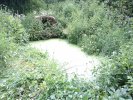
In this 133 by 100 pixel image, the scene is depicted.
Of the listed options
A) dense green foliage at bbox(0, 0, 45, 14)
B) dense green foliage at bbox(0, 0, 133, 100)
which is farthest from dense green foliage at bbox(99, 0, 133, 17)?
dense green foliage at bbox(0, 0, 45, 14)

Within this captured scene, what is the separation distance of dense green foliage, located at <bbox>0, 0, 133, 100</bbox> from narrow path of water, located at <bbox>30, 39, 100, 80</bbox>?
0.93ft

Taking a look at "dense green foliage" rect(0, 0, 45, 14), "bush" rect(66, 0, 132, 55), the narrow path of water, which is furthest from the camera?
"dense green foliage" rect(0, 0, 45, 14)

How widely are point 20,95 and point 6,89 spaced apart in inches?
14.8

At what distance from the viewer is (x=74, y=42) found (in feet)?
28.3

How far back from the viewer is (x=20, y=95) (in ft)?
13.3

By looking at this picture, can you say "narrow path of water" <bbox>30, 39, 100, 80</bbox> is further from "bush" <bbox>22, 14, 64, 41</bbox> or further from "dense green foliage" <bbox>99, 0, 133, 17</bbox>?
"dense green foliage" <bbox>99, 0, 133, 17</bbox>

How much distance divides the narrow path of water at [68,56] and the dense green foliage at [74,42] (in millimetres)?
284

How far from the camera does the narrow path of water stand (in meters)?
6.14

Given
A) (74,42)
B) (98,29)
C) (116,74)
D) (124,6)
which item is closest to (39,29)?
(74,42)

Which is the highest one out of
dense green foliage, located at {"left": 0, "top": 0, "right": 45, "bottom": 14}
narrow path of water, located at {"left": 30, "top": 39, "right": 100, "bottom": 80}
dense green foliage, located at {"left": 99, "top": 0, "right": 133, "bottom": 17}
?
dense green foliage, located at {"left": 0, "top": 0, "right": 45, "bottom": 14}

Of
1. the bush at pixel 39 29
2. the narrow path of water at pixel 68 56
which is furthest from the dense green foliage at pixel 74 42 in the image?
the narrow path of water at pixel 68 56

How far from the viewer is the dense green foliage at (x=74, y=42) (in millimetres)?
3953

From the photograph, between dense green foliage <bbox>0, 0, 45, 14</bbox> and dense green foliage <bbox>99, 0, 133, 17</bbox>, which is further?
dense green foliage <bbox>0, 0, 45, 14</bbox>

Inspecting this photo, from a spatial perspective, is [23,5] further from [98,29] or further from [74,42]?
[98,29]
